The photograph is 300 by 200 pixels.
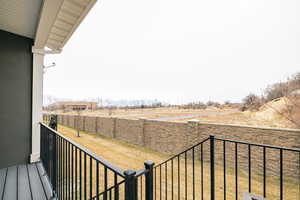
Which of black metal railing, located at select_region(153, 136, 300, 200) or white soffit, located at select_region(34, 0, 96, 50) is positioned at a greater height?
white soffit, located at select_region(34, 0, 96, 50)

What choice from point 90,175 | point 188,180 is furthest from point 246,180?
point 90,175

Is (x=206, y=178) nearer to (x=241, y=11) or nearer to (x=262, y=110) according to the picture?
(x=262, y=110)

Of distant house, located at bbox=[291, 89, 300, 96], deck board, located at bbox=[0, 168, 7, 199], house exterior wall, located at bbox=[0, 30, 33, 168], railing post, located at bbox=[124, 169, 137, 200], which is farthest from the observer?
distant house, located at bbox=[291, 89, 300, 96]

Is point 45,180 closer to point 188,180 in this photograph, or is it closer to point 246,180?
point 188,180

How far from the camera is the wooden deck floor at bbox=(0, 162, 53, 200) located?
182cm

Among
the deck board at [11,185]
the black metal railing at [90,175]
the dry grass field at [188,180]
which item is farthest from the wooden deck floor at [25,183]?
the dry grass field at [188,180]

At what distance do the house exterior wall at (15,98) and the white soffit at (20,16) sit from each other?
0.21 metres

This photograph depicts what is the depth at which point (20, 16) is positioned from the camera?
2227 mm

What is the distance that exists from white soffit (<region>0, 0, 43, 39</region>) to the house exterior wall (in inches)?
8.1

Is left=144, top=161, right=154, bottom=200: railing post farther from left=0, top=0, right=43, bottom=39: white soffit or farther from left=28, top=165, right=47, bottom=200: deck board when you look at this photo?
left=0, top=0, right=43, bottom=39: white soffit

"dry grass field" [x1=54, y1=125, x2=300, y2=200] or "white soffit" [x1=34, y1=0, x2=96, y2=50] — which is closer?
"white soffit" [x1=34, y1=0, x2=96, y2=50]

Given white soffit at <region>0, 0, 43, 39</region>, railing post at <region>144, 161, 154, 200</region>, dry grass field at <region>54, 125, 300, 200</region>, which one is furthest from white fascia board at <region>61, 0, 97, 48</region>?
dry grass field at <region>54, 125, 300, 200</region>

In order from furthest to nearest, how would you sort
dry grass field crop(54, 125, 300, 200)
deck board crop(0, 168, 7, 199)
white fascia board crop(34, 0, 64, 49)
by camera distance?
dry grass field crop(54, 125, 300, 200) → deck board crop(0, 168, 7, 199) → white fascia board crop(34, 0, 64, 49)

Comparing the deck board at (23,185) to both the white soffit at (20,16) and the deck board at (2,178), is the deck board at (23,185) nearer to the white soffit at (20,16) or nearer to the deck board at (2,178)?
the deck board at (2,178)
